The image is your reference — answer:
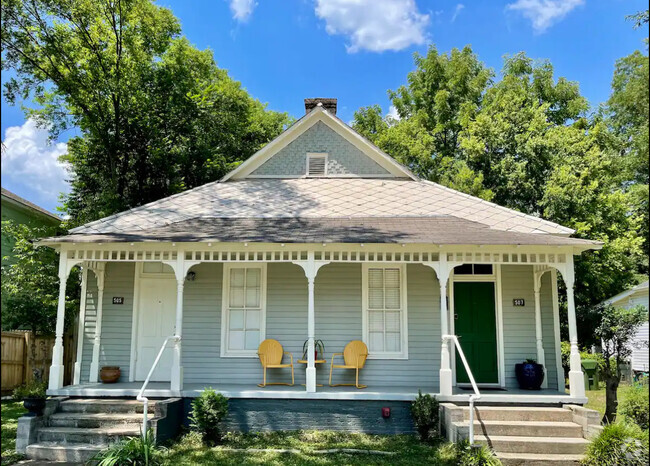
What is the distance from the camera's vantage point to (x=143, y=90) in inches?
672

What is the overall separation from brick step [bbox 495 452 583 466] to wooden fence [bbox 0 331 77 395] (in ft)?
36.7

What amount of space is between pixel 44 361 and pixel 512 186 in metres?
15.1

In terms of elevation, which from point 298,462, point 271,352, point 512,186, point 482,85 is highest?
point 482,85

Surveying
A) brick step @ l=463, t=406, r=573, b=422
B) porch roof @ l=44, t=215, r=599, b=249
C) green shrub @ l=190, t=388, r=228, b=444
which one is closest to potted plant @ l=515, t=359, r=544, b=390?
brick step @ l=463, t=406, r=573, b=422

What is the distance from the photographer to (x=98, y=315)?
10.7 m

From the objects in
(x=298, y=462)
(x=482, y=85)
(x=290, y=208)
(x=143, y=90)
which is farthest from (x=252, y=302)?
(x=482, y=85)

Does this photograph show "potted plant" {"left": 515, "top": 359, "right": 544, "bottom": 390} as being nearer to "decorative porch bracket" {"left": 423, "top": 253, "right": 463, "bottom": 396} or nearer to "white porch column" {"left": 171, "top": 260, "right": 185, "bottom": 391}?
"decorative porch bracket" {"left": 423, "top": 253, "right": 463, "bottom": 396}

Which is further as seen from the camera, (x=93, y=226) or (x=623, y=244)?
(x=623, y=244)

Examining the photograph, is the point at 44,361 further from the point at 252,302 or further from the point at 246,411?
the point at 246,411

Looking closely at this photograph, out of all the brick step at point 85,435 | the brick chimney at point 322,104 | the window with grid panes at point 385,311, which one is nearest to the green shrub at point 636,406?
the window with grid panes at point 385,311

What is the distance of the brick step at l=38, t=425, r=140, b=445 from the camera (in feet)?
25.8

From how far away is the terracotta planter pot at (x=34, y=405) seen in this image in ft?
26.4

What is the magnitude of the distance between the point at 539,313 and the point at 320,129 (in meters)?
6.49

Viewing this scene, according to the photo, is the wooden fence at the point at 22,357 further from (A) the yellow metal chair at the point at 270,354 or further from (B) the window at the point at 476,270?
(B) the window at the point at 476,270
